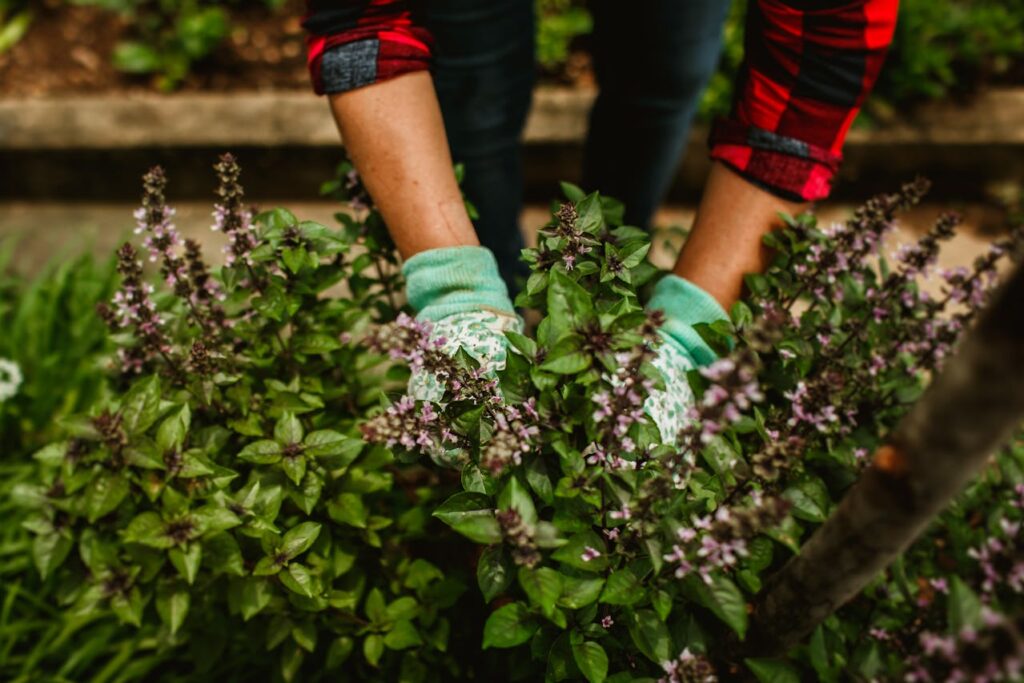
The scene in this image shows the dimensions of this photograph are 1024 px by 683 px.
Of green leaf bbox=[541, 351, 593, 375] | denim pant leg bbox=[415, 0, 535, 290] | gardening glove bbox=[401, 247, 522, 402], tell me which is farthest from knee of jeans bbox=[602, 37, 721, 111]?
green leaf bbox=[541, 351, 593, 375]

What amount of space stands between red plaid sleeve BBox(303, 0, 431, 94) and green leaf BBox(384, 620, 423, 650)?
112 centimetres

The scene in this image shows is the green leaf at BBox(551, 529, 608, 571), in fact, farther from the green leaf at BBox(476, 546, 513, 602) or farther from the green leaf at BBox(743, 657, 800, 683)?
the green leaf at BBox(743, 657, 800, 683)

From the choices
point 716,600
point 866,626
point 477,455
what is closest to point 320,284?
point 477,455

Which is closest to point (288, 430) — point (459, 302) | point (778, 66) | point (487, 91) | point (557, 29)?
point (459, 302)

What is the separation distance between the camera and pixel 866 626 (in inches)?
57.9

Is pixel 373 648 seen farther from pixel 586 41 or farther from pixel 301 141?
pixel 586 41

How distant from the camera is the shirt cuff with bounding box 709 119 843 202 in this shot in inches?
A: 61.5

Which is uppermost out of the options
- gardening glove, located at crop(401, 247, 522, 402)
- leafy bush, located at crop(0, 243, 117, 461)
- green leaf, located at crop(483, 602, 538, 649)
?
gardening glove, located at crop(401, 247, 522, 402)

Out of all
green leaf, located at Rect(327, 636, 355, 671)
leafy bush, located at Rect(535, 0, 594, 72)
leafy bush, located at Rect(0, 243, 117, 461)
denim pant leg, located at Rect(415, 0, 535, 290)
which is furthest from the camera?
leafy bush, located at Rect(535, 0, 594, 72)

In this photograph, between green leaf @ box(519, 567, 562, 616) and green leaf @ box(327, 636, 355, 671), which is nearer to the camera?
green leaf @ box(519, 567, 562, 616)

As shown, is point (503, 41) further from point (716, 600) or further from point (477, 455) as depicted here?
point (716, 600)

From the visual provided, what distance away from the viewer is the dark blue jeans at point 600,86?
194 centimetres

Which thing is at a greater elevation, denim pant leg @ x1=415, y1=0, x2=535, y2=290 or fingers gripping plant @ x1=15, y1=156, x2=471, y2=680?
denim pant leg @ x1=415, y1=0, x2=535, y2=290

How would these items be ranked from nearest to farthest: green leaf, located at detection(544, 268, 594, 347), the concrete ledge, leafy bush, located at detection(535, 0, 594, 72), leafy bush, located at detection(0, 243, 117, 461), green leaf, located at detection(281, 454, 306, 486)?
green leaf, located at detection(544, 268, 594, 347) → green leaf, located at detection(281, 454, 306, 486) → leafy bush, located at detection(0, 243, 117, 461) → the concrete ledge → leafy bush, located at detection(535, 0, 594, 72)
